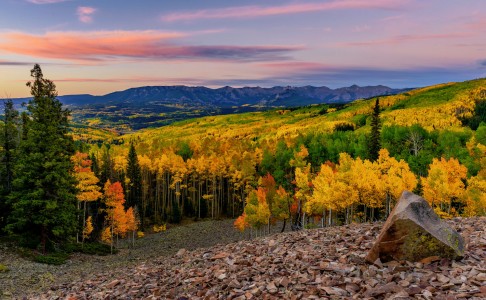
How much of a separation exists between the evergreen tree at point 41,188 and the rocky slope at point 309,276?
22760 millimetres

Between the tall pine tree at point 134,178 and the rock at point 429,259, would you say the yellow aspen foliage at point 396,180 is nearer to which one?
the rock at point 429,259

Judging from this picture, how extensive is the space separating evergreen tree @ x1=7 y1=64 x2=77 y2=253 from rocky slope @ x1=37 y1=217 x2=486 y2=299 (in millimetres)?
22760

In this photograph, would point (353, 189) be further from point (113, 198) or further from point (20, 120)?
point (20, 120)

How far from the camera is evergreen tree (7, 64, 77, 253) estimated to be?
38.2 meters

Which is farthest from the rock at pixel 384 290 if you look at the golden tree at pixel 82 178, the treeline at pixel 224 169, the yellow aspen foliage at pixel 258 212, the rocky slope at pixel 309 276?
the treeline at pixel 224 169

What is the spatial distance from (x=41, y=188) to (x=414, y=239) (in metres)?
38.8

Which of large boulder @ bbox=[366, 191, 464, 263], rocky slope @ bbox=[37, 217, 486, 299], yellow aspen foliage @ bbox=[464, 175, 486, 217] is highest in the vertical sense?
large boulder @ bbox=[366, 191, 464, 263]

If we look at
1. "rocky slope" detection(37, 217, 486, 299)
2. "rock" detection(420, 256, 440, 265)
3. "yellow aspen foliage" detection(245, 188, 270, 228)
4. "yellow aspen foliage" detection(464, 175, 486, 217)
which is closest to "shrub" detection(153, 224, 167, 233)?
"yellow aspen foliage" detection(245, 188, 270, 228)

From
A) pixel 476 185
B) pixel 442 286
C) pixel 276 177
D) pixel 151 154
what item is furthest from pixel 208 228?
pixel 442 286

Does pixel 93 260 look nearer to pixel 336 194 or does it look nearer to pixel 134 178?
pixel 336 194

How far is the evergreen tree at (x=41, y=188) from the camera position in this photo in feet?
125

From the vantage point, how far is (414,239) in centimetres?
1184

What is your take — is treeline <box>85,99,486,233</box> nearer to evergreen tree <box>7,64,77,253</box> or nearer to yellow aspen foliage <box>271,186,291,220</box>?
yellow aspen foliage <box>271,186,291,220</box>

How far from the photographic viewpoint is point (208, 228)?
258ft
